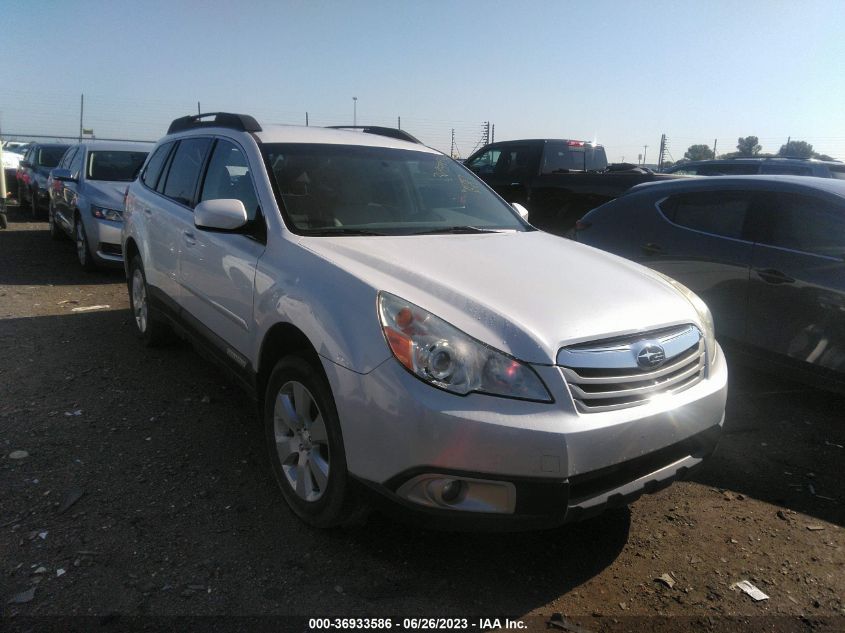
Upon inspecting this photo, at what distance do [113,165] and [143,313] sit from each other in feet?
15.9

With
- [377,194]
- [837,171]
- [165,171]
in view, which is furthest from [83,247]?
[837,171]

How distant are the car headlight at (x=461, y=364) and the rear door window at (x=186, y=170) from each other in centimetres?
258

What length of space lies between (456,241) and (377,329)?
113 cm

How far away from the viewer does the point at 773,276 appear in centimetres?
435

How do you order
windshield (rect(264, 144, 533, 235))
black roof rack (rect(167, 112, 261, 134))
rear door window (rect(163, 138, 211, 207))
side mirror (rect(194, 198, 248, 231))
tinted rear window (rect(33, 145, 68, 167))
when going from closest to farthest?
side mirror (rect(194, 198, 248, 231)), windshield (rect(264, 144, 533, 235)), black roof rack (rect(167, 112, 261, 134)), rear door window (rect(163, 138, 211, 207)), tinted rear window (rect(33, 145, 68, 167))

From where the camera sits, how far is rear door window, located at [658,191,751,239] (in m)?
4.81

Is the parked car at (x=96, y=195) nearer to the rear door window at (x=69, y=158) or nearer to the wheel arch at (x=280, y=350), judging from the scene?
the rear door window at (x=69, y=158)

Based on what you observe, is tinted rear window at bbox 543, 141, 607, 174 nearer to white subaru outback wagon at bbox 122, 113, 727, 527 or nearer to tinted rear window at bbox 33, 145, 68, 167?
white subaru outback wagon at bbox 122, 113, 727, 527

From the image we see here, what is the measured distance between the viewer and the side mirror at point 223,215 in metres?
3.20

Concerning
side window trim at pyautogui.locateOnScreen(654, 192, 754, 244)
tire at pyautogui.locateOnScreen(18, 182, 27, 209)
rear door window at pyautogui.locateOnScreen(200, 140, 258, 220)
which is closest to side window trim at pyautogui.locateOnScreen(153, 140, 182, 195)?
rear door window at pyautogui.locateOnScreen(200, 140, 258, 220)

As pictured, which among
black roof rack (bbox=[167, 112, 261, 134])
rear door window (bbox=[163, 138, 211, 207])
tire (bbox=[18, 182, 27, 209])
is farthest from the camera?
tire (bbox=[18, 182, 27, 209])

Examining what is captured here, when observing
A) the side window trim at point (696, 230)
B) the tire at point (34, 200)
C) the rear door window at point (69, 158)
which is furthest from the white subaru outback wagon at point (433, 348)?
the tire at point (34, 200)

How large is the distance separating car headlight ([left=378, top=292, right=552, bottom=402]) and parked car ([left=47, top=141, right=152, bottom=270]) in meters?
7.01

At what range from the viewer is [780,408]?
15.1 ft
